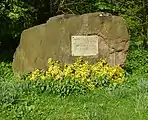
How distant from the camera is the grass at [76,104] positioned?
19.5ft

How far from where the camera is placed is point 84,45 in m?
8.65

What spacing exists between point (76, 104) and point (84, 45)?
2.21 meters

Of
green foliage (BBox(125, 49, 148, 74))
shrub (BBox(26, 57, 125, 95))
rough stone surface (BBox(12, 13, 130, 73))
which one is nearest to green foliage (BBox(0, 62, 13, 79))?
shrub (BBox(26, 57, 125, 95))

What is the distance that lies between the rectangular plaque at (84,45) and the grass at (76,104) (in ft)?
4.00

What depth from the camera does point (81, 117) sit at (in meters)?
5.91

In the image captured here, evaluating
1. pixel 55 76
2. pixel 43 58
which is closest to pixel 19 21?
pixel 43 58

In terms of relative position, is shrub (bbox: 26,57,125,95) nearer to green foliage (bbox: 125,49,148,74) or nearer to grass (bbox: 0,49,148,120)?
grass (bbox: 0,49,148,120)

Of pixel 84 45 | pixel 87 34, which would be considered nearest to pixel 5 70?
pixel 84 45

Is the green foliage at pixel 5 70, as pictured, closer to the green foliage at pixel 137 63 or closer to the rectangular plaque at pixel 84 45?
the rectangular plaque at pixel 84 45

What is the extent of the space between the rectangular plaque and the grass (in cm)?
122

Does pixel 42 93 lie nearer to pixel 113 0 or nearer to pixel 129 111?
pixel 129 111

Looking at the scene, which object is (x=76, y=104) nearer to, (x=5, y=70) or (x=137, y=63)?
(x=5, y=70)

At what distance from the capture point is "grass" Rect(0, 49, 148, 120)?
5.95 metres

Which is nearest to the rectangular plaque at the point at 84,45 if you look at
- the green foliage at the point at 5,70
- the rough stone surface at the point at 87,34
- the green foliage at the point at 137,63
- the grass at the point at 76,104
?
the rough stone surface at the point at 87,34
